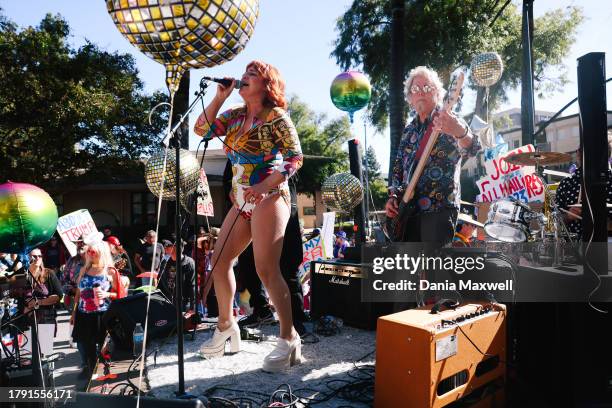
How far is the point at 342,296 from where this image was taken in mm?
4578

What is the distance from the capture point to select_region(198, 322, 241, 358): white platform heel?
118 inches

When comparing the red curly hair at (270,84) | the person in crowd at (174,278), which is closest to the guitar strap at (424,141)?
the red curly hair at (270,84)

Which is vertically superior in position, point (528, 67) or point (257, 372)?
point (528, 67)

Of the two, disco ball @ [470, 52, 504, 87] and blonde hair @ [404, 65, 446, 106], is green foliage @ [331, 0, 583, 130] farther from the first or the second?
blonde hair @ [404, 65, 446, 106]

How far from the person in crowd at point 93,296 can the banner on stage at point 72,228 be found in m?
3.00

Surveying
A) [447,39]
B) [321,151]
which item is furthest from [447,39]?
[321,151]

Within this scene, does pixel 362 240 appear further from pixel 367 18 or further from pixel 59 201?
pixel 59 201

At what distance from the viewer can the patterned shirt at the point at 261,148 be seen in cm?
294

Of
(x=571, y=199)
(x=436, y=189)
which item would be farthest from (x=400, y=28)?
(x=436, y=189)

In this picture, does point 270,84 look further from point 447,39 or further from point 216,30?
point 447,39

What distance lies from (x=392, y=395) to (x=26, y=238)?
9.10ft

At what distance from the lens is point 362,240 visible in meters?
7.35

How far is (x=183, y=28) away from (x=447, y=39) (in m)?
17.0

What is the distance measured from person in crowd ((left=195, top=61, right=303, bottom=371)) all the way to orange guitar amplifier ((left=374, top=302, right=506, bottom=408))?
84 cm
